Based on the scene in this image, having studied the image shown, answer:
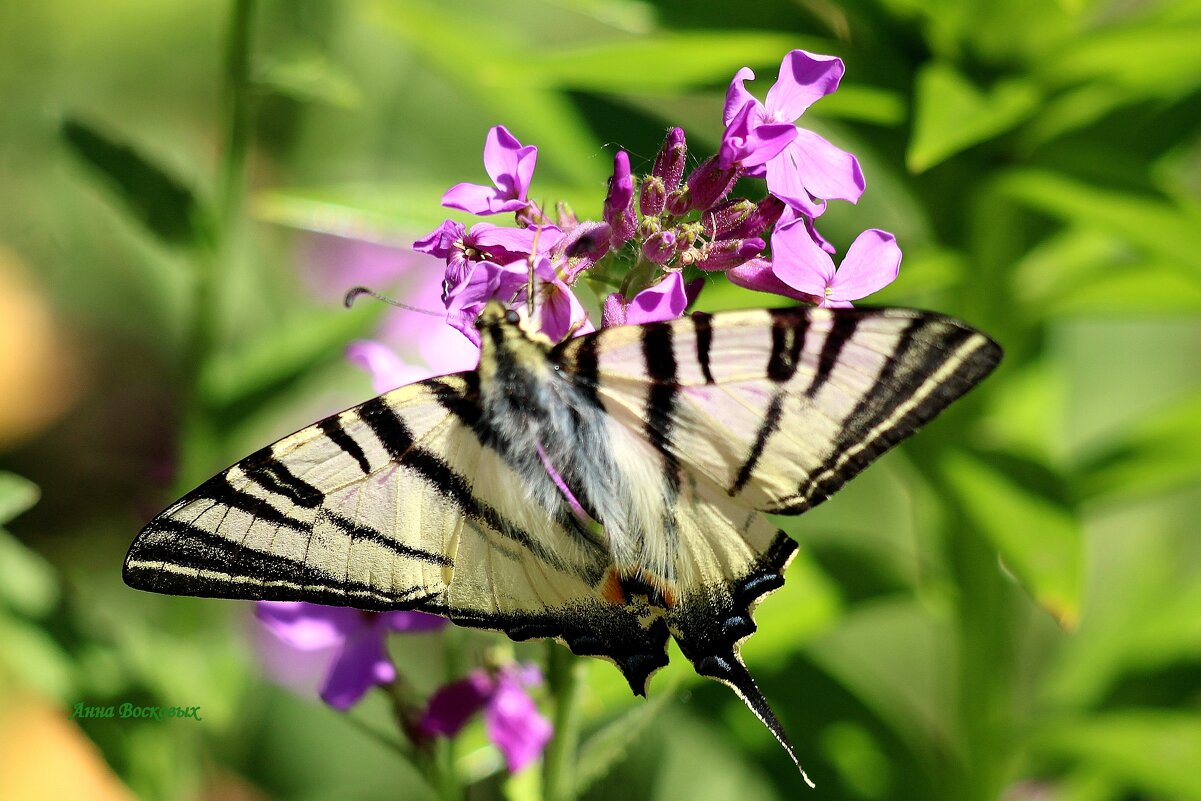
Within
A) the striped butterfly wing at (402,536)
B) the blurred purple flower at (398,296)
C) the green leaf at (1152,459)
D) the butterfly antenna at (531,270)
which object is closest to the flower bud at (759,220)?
the butterfly antenna at (531,270)

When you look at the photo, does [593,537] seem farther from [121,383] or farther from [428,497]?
[121,383]

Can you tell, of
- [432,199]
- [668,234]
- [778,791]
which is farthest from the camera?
[778,791]

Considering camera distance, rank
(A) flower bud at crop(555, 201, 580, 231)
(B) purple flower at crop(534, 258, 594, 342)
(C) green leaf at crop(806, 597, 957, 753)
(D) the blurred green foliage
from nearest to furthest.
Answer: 1. (B) purple flower at crop(534, 258, 594, 342)
2. (A) flower bud at crop(555, 201, 580, 231)
3. (D) the blurred green foliage
4. (C) green leaf at crop(806, 597, 957, 753)

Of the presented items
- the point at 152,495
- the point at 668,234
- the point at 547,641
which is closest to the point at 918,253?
the point at 668,234

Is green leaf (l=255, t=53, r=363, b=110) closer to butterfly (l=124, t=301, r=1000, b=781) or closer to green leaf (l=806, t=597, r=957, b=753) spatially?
butterfly (l=124, t=301, r=1000, b=781)

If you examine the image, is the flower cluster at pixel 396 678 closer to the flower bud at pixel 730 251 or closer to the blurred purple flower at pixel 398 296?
the blurred purple flower at pixel 398 296

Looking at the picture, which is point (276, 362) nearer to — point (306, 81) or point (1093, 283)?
point (306, 81)

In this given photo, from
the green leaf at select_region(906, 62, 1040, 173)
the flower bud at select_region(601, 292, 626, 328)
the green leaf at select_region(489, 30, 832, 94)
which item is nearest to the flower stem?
the flower bud at select_region(601, 292, 626, 328)

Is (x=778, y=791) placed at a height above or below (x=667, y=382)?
below
